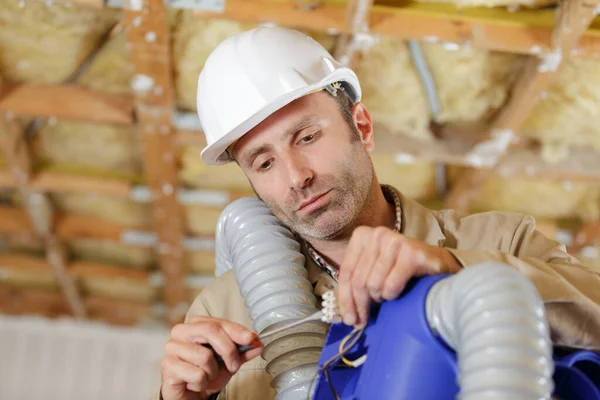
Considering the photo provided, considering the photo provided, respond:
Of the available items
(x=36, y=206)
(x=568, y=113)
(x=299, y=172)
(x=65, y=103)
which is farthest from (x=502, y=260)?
(x=36, y=206)

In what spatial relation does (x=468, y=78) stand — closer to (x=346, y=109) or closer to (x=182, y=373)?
(x=346, y=109)

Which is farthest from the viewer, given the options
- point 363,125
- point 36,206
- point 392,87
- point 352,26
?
point 36,206

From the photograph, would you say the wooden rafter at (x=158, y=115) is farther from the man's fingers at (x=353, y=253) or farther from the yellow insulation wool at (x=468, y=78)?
the man's fingers at (x=353, y=253)

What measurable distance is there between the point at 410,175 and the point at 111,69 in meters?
1.84

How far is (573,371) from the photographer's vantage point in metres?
0.87

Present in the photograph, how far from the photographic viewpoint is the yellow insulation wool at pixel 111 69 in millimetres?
3166

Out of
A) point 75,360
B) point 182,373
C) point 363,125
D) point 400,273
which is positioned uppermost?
point 363,125

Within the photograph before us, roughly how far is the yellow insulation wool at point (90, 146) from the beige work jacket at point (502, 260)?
2.43 meters

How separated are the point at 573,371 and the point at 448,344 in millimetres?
179

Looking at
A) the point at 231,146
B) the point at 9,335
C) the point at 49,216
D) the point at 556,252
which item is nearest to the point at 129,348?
the point at 9,335

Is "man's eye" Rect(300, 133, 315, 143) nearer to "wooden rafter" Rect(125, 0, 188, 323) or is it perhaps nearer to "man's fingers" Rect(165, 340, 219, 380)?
"man's fingers" Rect(165, 340, 219, 380)

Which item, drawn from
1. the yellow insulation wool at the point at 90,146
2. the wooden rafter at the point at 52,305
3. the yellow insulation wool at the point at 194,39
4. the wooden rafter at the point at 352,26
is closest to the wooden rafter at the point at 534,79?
the wooden rafter at the point at 352,26

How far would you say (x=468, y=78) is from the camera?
126 inches

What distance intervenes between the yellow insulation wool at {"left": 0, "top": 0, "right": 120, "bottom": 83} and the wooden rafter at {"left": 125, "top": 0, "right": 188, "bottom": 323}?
0.74 ft
